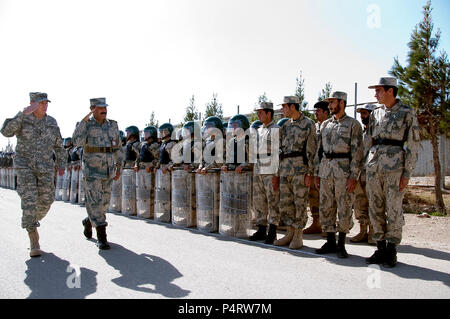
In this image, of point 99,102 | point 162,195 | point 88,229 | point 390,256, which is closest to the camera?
point 390,256

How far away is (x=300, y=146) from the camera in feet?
21.3

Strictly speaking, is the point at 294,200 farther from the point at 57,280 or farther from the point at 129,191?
the point at 129,191

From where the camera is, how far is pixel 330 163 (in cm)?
601

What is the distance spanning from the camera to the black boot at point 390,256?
202 inches

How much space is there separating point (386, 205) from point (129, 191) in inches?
274

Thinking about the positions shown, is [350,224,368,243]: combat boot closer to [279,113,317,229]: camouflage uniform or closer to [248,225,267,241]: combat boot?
[279,113,317,229]: camouflage uniform

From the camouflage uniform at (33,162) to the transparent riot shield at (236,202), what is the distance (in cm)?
287

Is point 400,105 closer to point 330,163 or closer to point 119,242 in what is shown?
point 330,163

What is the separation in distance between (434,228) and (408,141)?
4425 millimetres

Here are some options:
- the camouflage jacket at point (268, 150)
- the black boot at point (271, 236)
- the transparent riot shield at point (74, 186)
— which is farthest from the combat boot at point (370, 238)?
the transparent riot shield at point (74, 186)

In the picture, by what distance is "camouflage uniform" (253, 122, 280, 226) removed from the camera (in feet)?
22.3

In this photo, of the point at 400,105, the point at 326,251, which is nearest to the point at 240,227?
the point at 326,251

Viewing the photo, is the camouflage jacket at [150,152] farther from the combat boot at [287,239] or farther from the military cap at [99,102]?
the combat boot at [287,239]

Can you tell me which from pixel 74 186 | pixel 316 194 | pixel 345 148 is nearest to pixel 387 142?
pixel 345 148
